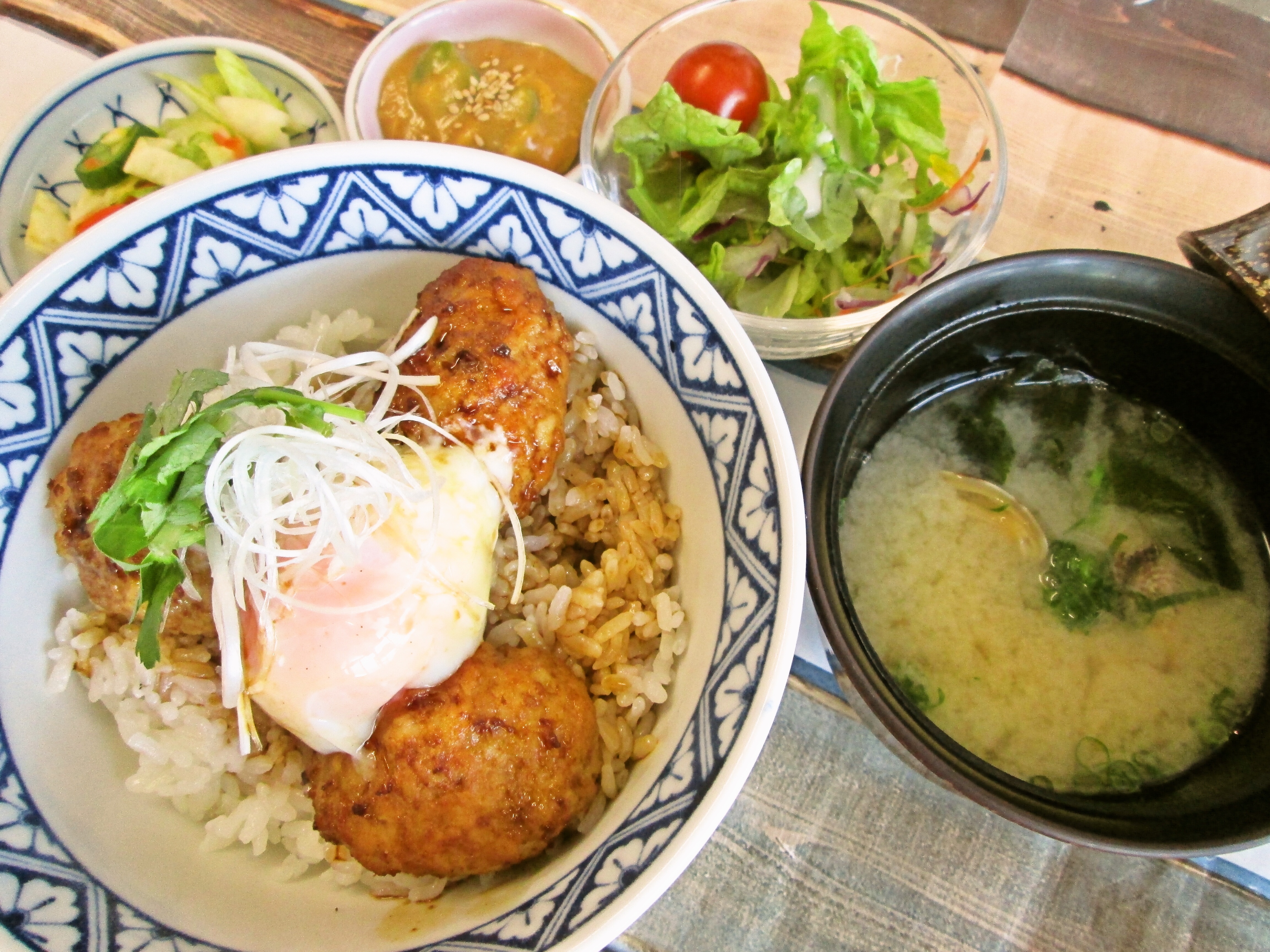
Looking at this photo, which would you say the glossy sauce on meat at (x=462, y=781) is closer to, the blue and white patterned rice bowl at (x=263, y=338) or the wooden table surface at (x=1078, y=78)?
the blue and white patterned rice bowl at (x=263, y=338)

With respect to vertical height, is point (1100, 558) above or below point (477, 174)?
below

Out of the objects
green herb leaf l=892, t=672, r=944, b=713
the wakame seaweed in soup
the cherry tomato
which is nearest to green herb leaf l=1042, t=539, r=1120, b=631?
the wakame seaweed in soup

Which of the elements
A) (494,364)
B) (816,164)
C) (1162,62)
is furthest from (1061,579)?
(1162,62)

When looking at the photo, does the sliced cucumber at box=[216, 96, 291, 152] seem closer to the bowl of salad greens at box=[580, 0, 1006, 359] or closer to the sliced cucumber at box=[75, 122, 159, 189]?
the sliced cucumber at box=[75, 122, 159, 189]

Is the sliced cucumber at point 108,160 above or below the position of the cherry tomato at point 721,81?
below

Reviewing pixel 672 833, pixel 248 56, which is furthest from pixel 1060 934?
pixel 248 56

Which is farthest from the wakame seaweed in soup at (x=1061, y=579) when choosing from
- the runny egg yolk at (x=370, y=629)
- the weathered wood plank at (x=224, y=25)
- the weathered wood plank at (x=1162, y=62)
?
the weathered wood plank at (x=224, y=25)

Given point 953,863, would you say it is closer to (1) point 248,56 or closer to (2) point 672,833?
(2) point 672,833
